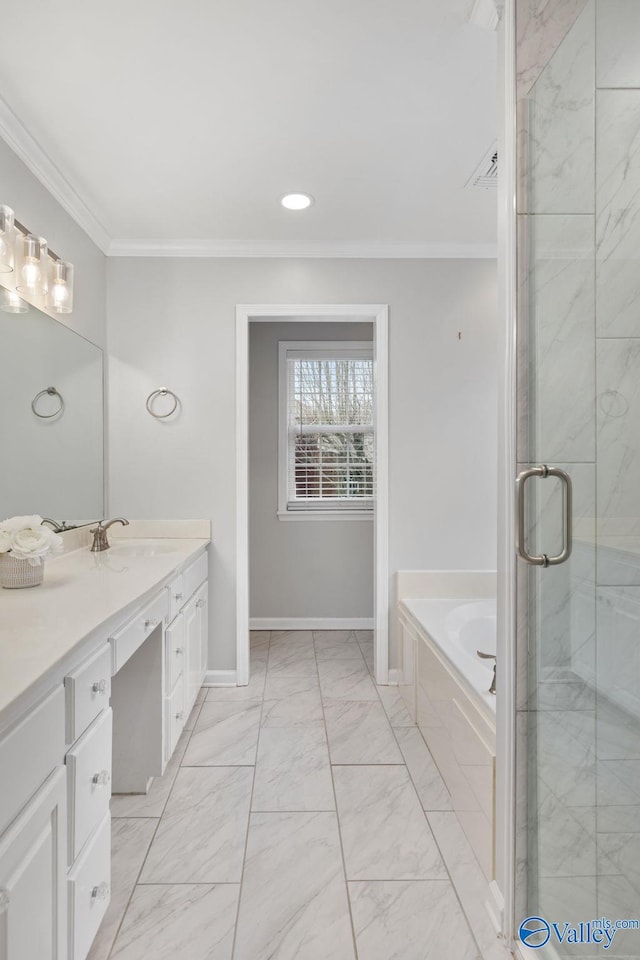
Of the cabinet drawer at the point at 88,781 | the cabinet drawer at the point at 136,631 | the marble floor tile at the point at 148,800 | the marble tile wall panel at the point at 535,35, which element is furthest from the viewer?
the marble floor tile at the point at 148,800

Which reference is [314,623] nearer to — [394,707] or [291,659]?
[291,659]

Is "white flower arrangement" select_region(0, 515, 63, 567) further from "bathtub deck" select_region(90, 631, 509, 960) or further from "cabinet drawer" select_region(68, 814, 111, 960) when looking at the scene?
"bathtub deck" select_region(90, 631, 509, 960)

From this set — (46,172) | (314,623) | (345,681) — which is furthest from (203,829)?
(46,172)

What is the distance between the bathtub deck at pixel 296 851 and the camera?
4.88 feet

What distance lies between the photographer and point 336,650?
12.8 ft

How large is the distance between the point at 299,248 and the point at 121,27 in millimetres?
1628

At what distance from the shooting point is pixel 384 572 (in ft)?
10.9

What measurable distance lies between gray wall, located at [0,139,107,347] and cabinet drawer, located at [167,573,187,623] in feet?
4.34

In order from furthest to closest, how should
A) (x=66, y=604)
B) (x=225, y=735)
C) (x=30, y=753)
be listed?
(x=225, y=735)
(x=66, y=604)
(x=30, y=753)

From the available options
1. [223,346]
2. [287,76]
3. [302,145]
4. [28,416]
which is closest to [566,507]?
[287,76]

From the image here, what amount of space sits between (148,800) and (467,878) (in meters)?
1.17

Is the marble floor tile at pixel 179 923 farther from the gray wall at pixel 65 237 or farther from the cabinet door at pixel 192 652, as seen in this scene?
the gray wall at pixel 65 237

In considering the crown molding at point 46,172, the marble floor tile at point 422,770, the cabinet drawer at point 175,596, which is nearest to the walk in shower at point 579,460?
the marble floor tile at point 422,770

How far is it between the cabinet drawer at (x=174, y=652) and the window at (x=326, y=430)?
6.39 feet
